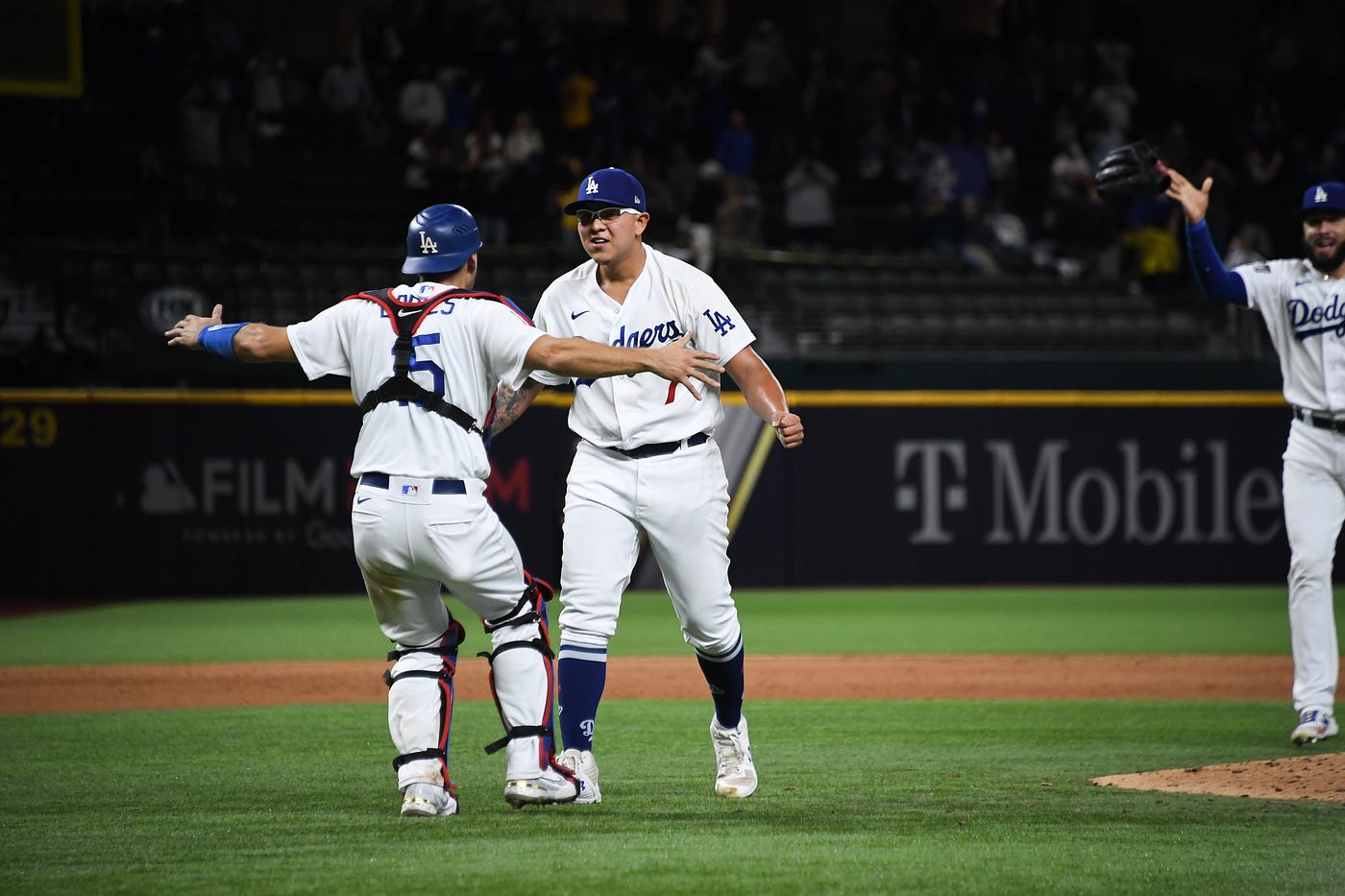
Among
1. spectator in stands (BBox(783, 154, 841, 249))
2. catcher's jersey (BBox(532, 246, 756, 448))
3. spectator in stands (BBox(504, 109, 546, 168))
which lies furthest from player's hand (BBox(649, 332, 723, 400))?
spectator in stands (BBox(783, 154, 841, 249))

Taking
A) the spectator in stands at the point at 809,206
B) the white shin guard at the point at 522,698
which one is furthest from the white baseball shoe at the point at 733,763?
the spectator in stands at the point at 809,206

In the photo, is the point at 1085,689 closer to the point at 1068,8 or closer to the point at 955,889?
the point at 955,889

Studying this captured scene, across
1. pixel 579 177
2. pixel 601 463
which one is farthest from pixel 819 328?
pixel 601 463

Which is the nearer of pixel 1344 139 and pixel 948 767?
pixel 948 767

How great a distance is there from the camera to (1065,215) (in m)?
19.1

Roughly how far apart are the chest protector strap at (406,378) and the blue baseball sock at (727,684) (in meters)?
1.20

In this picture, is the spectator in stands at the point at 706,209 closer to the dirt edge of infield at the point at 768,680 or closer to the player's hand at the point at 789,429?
the dirt edge of infield at the point at 768,680

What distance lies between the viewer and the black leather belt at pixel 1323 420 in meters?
6.73

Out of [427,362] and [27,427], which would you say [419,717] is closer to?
[427,362]

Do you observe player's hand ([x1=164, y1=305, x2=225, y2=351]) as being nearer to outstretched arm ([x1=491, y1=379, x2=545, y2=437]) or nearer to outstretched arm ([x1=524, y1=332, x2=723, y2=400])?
outstretched arm ([x1=491, y1=379, x2=545, y2=437])

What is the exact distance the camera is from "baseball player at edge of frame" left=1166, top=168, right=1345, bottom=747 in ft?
22.1

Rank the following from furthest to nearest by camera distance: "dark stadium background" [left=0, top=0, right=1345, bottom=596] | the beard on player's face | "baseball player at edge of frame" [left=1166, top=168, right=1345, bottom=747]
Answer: "dark stadium background" [left=0, top=0, right=1345, bottom=596], the beard on player's face, "baseball player at edge of frame" [left=1166, top=168, right=1345, bottom=747]

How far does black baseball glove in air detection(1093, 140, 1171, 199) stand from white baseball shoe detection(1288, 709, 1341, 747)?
2.22 m

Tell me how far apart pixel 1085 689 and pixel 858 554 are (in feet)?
21.1
